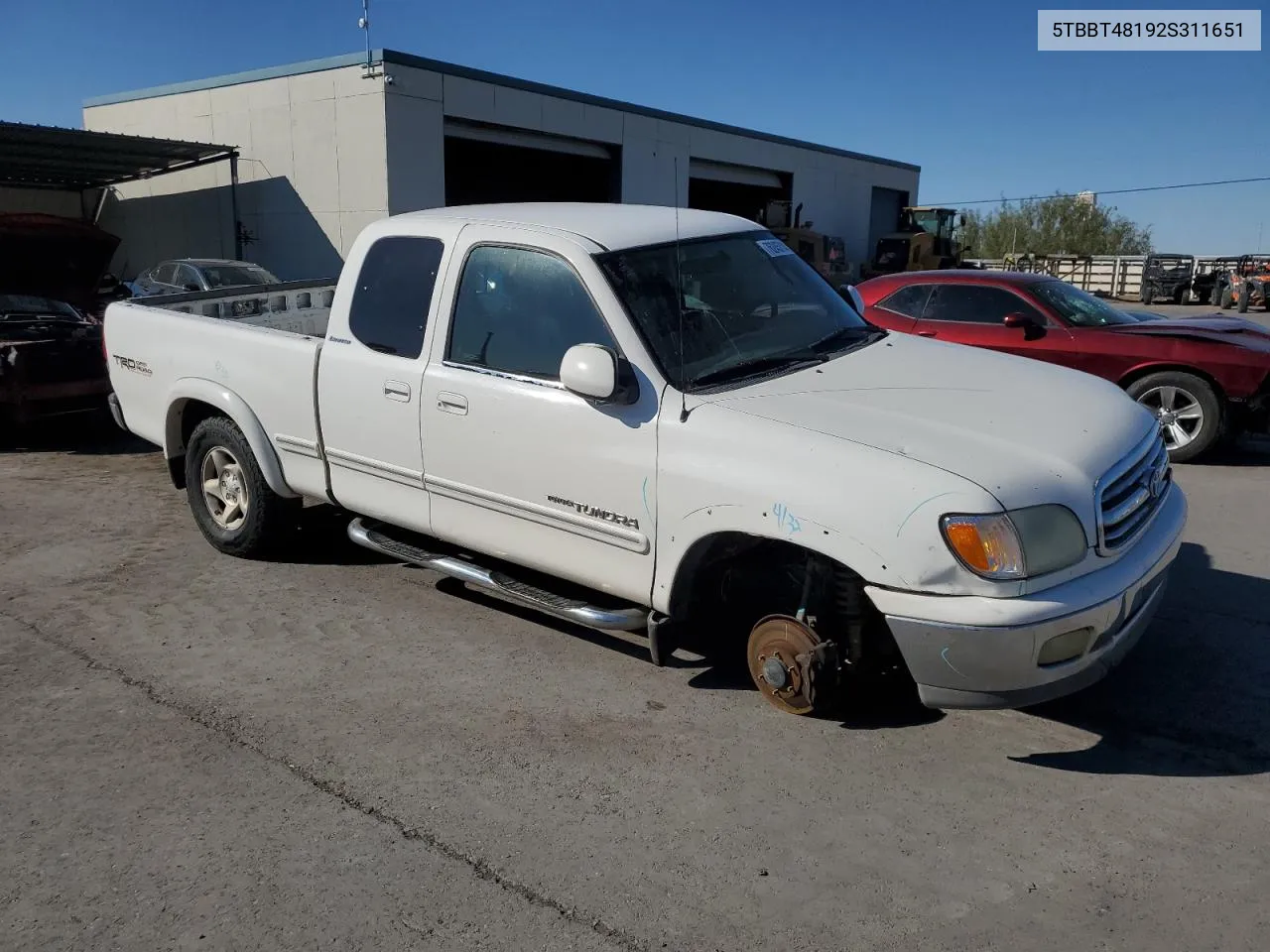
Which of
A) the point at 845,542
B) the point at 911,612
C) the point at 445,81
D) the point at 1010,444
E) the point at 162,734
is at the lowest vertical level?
the point at 162,734

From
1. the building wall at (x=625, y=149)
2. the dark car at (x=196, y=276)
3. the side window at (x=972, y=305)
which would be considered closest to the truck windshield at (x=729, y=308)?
the side window at (x=972, y=305)

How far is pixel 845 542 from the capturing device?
3244 mm

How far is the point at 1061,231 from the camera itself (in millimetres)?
67188

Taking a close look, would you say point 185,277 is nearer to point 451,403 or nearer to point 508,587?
point 451,403

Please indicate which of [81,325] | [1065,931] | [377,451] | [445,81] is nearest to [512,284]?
[377,451]

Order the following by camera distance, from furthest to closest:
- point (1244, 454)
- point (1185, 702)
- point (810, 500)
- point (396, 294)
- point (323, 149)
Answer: point (323, 149), point (1244, 454), point (396, 294), point (1185, 702), point (810, 500)

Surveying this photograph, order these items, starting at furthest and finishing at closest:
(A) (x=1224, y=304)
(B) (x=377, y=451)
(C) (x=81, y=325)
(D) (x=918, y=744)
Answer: (A) (x=1224, y=304) < (C) (x=81, y=325) < (B) (x=377, y=451) < (D) (x=918, y=744)

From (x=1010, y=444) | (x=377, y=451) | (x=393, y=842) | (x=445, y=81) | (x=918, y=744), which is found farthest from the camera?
(x=445, y=81)

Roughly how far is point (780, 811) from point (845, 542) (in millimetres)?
910

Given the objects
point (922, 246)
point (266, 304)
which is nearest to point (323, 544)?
point (266, 304)

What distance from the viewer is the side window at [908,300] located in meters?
9.21

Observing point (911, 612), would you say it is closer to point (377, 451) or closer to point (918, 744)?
point (918, 744)

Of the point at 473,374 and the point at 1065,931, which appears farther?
the point at 473,374

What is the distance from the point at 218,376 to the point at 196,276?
1136 cm
